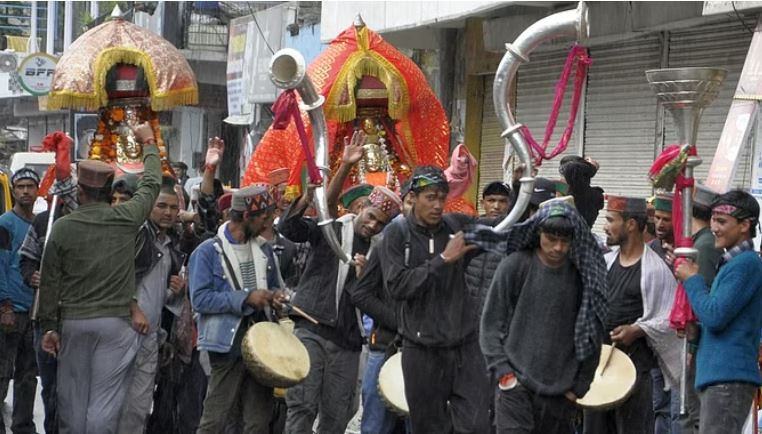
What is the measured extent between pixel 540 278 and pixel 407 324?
1.15 metres

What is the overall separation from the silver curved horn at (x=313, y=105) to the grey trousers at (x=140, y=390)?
142 centimetres

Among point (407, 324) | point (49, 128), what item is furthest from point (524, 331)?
point (49, 128)

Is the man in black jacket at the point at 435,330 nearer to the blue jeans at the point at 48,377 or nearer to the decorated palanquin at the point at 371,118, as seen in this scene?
the blue jeans at the point at 48,377

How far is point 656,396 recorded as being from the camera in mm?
10055

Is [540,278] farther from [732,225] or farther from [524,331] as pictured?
[732,225]

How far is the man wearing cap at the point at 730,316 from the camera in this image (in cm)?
793

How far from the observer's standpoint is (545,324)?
750 cm

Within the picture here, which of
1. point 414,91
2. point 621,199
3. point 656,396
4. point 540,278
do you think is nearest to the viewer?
point 540,278

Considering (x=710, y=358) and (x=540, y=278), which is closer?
(x=540, y=278)

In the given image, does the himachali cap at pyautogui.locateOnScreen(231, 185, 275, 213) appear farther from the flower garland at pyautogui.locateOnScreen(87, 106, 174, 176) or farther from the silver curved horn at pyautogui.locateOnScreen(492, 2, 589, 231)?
the flower garland at pyautogui.locateOnScreen(87, 106, 174, 176)

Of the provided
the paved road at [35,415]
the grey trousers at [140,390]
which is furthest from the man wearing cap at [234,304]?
the paved road at [35,415]

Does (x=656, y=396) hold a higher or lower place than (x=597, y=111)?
lower

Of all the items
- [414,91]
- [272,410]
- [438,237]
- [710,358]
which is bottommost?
[272,410]

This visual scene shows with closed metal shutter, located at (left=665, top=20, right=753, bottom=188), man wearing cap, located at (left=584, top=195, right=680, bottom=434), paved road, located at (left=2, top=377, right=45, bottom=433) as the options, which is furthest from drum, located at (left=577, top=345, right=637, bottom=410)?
paved road, located at (left=2, top=377, right=45, bottom=433)
